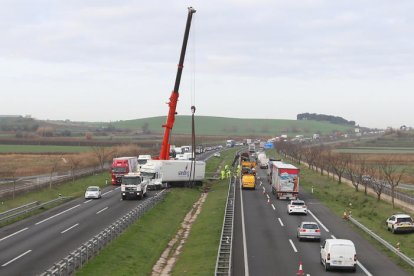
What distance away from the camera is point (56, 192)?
71250 mm

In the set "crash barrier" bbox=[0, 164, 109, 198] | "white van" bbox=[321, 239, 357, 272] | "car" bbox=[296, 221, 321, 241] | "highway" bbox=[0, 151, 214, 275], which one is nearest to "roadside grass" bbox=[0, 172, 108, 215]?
"crash barrier" bbox=[0, 164, 109, 198]

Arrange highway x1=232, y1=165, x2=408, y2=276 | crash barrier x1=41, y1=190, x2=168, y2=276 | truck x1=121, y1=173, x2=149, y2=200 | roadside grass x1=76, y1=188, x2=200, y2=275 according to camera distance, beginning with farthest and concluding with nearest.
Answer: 1. truck x1=121, y1=173, x2=149, y2=200
2. roadside grass x1=76, y1=188, x2=200, y2=275
3. highway x1=232, y1=165, x2=408, y2=276
4. crash barrier x1=41, y1=190, x2=168, y2=276

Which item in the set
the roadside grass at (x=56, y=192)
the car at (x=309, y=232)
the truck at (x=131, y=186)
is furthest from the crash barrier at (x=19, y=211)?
the car at (x=309, y=232)

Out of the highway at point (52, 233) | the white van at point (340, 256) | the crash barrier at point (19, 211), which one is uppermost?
the white van at point (340, 256)

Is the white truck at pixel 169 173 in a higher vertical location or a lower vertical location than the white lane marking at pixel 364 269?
higher

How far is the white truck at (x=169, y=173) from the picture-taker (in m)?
73.1

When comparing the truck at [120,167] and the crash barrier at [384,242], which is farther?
the truck at [120,167]

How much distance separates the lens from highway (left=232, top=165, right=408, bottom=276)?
30.7 m

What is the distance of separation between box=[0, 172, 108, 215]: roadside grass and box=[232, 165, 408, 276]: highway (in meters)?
23.3

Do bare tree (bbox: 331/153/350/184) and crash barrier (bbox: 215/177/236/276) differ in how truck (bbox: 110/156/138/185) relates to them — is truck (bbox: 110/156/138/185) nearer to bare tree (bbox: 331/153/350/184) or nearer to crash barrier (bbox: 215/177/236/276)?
crash barrier (bbox: 215/177/236/276)

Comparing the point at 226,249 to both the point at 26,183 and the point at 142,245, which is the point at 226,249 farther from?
the point at 26,183

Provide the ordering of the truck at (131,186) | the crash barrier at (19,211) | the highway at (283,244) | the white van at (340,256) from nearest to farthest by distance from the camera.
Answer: the white van at (340,256)
the highway at (283,244)
the crash barrier at (19,211)
the truck at (131,186)

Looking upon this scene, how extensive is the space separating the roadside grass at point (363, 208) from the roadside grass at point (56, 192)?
32.0 metres

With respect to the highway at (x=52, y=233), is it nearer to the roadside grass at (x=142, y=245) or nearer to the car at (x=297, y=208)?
the roadside grass at (x=142, y=245)
